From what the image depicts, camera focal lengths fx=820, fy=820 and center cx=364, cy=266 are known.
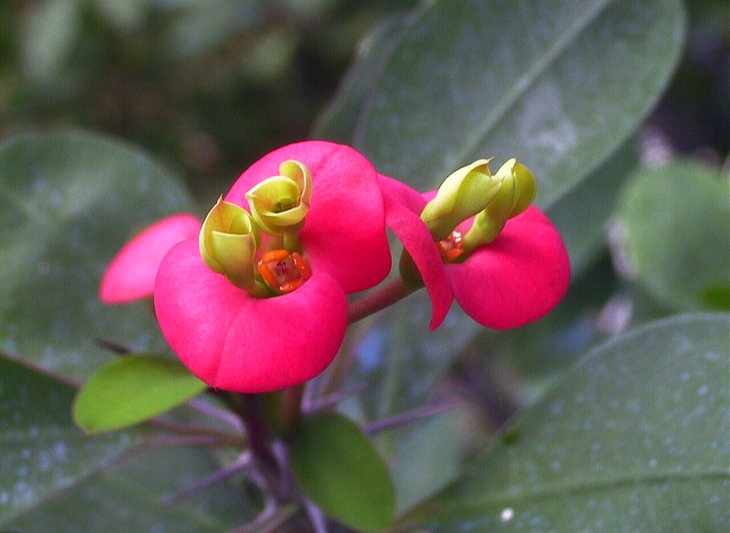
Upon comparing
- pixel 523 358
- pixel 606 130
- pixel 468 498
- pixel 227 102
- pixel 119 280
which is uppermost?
pixel 119 280

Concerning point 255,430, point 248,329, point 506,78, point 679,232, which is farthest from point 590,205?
point 248,329

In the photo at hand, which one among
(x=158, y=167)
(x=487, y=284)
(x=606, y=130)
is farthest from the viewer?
(x=158, y=167)

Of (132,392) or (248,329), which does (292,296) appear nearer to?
(248,329)

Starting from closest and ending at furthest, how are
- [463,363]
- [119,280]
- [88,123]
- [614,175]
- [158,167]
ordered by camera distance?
[119,280]
[158,167]
[614,175]
[463,363]
[88,123]

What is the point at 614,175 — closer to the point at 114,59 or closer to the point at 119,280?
the point at 119,280

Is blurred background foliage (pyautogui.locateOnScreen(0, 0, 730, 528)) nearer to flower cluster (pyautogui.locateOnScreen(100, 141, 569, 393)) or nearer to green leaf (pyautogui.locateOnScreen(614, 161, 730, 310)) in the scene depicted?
green leaf (pyautogui.locateOnScreen(614, 161, 730, 310))

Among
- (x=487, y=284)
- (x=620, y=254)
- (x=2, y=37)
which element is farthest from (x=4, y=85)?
(x=487, y=284)

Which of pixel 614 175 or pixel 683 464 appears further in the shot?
pixel 614 175

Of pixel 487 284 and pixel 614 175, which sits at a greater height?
pixel 487 284
